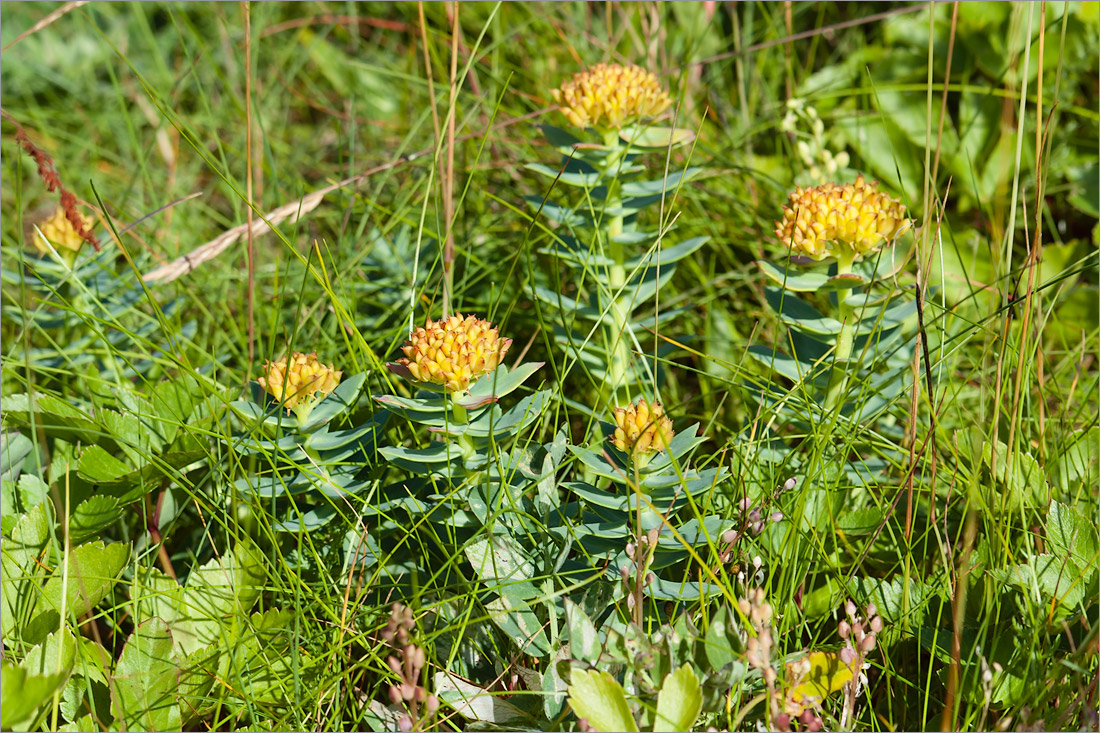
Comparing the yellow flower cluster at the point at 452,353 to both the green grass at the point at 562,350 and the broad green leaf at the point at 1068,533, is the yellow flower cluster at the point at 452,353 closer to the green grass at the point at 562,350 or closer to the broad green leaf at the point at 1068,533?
the green grass at the point at 562,350

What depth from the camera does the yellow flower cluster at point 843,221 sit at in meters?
1.28

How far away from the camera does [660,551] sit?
1.18 metres

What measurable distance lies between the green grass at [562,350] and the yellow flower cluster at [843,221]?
0.24ft

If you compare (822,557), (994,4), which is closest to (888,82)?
(994,4)

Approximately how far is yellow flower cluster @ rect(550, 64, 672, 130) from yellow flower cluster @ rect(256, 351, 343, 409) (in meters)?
0.58

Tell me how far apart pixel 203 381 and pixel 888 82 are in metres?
1.87

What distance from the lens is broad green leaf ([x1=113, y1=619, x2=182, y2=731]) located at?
1.10 meters

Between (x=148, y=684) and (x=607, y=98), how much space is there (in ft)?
3.47

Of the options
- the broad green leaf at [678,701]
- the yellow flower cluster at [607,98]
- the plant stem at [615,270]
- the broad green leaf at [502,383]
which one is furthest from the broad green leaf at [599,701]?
the yellow flower cluster at [607,98]

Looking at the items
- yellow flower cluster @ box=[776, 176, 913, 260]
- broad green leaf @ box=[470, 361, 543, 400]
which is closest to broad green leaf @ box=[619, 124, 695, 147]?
yellow flower cluster @ box=[776, 176, 913, 260]

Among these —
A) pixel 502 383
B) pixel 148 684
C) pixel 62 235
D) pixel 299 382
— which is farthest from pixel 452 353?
pixel 62 235

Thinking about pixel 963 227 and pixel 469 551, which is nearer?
pixel 469 551

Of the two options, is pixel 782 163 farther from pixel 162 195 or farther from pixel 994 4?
pixel 162 195

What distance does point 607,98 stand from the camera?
144 cm
